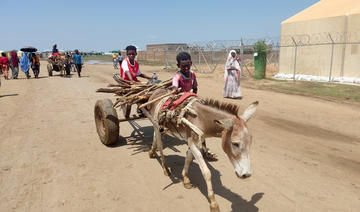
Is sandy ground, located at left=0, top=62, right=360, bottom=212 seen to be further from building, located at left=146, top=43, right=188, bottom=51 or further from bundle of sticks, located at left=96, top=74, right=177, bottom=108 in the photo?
building, located at left=146, top=43, right=188, bottom=51

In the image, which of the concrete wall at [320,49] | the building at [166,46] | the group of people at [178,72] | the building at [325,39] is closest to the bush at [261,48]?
the building at [325,39]

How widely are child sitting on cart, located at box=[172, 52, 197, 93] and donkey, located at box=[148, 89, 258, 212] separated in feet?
1.88

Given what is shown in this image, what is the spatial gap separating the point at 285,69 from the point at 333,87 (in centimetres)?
678

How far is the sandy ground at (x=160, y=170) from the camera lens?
3.64 m

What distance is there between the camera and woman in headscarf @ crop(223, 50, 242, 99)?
11.3m

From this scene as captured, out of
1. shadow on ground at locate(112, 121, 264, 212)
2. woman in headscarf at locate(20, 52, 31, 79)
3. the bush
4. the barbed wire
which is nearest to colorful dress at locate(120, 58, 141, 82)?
shadow on ground at locate(112, 121, 264, 212)

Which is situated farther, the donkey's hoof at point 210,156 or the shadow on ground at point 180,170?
the donkey's hoof at point 210,156

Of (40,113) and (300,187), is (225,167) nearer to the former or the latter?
(300,187)

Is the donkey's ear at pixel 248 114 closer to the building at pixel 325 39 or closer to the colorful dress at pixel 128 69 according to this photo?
the colorful dress at pixel 128 69

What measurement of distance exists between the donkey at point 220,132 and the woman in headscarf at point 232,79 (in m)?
7.60

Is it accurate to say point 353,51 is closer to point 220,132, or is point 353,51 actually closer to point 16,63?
point 220,132

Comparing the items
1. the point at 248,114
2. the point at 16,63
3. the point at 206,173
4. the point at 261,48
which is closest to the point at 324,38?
the point at 261,48

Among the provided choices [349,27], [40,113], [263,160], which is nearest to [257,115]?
[263,160]

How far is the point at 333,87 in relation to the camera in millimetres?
13492
